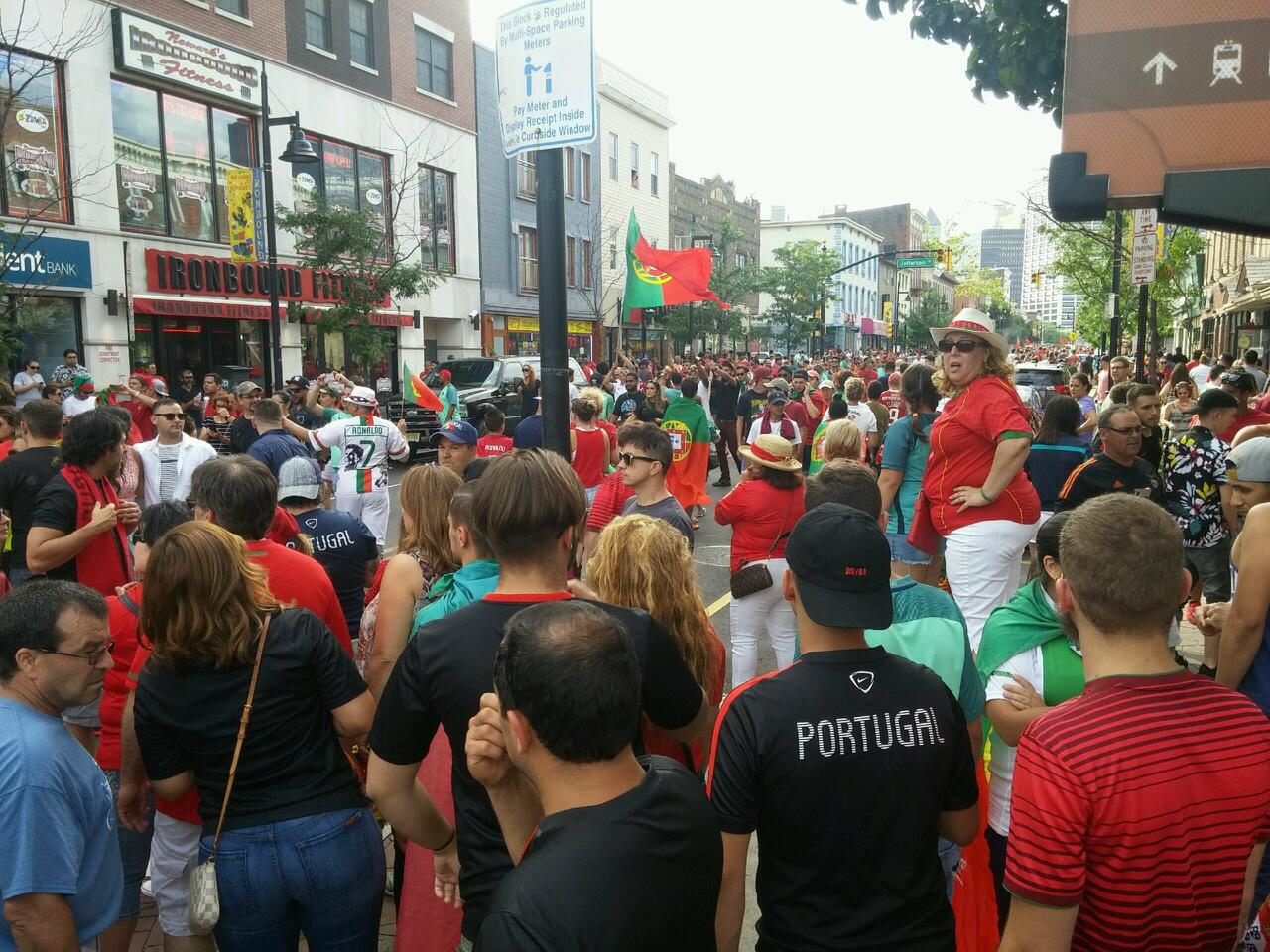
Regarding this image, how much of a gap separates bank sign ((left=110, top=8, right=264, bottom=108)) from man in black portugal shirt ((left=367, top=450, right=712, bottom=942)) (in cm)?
1906

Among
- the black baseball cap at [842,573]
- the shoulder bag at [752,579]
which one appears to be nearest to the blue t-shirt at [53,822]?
the black baseball cap at [842,573]

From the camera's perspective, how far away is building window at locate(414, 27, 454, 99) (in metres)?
28.0

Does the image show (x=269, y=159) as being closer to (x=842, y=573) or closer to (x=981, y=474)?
(x=981, y=474)

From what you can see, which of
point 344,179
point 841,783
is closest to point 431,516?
point 841,783

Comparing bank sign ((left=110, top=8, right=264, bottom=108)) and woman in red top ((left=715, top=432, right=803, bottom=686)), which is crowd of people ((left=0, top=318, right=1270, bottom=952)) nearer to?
woman in red top ((left=715, top=432, right=803, bottom=686))

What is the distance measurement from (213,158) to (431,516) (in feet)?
69.7

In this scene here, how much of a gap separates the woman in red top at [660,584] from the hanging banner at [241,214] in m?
17.3

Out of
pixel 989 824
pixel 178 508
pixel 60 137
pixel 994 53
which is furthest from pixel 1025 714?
pixel 60 137

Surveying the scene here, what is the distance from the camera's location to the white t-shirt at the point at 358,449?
7895mm

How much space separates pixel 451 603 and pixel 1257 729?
1.93 m

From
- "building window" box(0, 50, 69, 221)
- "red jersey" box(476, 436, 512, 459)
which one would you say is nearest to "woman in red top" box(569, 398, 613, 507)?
"red jersey" box(476, 436, 512, 459)

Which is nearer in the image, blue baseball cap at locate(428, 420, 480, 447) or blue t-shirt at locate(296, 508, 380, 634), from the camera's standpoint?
blue t-shirt at locate(296, 508, 380, 634)

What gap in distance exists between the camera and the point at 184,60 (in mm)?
20484

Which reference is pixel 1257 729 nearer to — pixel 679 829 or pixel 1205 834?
pixel 1205 834
